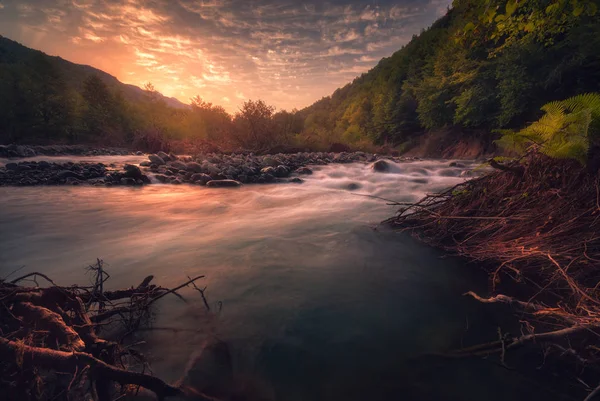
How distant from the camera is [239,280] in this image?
2.79m

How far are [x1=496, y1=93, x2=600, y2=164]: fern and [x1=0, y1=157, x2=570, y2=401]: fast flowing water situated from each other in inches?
57.3

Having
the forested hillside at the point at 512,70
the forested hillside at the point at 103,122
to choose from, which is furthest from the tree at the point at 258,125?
the forested hillside at the point at 512,70

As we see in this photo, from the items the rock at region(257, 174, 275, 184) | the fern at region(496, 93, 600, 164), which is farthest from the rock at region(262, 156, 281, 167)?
the fern at region(496, 93, 600, 164)

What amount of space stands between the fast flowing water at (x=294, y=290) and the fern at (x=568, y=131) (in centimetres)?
146

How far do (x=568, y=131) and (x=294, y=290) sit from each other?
307cm

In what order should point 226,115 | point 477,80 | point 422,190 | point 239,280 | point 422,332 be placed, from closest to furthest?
point 422,332, point 239,280, point 422,190, point 477,80, point 226,115

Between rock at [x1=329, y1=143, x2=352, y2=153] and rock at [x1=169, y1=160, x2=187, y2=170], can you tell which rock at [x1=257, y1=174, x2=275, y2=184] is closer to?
rock at [x1=169, y1=160, x2=187, y2=170]

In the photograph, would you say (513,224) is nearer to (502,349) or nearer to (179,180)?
(502,349)

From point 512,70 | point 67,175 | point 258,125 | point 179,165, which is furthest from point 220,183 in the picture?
point 512,70

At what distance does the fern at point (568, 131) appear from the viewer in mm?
2299

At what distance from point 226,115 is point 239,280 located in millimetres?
31986

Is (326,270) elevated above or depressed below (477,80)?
below

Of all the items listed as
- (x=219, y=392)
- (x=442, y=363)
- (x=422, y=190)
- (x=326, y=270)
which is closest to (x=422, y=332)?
(x=442, y=363)

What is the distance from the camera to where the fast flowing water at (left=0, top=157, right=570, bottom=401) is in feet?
5.40
